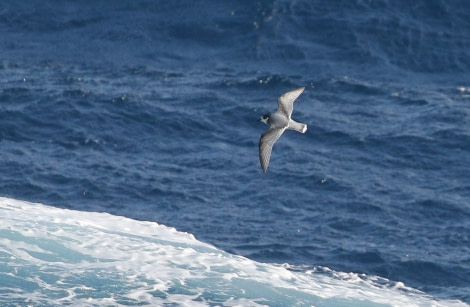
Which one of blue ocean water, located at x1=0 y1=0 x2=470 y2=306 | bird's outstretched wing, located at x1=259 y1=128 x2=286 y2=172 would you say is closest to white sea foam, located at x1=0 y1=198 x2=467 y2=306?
blue ocean water, located at x1=0 y1=0 x2=470 y2=306

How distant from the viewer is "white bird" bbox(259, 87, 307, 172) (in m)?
32.9

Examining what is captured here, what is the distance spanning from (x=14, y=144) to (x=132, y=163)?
16.9 feet

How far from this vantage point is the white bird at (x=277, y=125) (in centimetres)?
3294

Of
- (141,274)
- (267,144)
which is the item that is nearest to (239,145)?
(141,274)

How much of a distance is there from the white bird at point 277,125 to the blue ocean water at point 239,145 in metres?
6.36

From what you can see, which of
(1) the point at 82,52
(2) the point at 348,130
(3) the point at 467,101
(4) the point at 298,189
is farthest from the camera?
(1) the point at 82,52

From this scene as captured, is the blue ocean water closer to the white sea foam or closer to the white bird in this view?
the white sea foam

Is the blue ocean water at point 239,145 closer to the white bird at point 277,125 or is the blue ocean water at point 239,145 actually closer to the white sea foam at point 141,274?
the white sea foam at point 141,274

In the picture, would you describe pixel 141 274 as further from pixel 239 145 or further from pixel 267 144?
pixel 239 145

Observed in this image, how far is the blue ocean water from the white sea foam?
0.10 meters

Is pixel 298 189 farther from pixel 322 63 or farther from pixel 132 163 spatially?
pixel 322 63

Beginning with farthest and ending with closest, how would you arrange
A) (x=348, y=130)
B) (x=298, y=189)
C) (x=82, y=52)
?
(x=82, y=52) < (x=348, y=130) < (x=298, y=189)

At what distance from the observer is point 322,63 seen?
5744 cm

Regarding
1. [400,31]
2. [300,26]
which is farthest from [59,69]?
[400,31]
